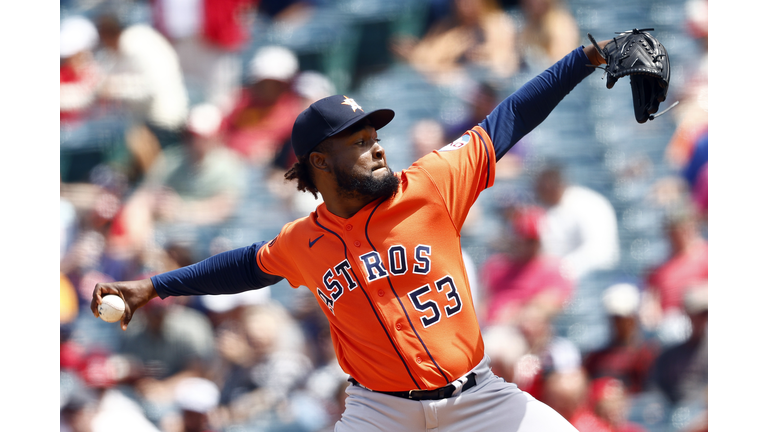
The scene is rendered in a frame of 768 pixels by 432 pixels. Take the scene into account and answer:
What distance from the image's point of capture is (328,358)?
4.57 meters

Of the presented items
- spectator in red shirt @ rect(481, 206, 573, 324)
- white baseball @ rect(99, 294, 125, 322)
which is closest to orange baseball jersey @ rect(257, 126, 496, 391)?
white baseball @ rect(99, 294, 125, 322)

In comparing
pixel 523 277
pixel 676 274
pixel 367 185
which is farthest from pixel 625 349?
pixel 367 185

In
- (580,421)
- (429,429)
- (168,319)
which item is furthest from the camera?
(168,319)

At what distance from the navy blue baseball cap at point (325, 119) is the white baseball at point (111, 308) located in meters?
0.95

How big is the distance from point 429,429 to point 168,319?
9.99ft

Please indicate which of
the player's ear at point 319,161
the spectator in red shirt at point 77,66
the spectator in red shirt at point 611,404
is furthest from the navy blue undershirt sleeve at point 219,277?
the spectator in red shirt at point 77,66

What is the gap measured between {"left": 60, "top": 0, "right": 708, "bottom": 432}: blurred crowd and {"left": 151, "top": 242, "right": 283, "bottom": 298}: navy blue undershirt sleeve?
194 cm

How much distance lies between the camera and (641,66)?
88.8 inches

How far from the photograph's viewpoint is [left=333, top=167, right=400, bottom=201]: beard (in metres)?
2.33

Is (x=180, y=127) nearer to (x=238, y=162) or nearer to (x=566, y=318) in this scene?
(x=238, y=162)

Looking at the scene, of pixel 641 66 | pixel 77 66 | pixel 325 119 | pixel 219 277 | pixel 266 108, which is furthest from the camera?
pixel 77 66

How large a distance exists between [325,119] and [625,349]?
295cm

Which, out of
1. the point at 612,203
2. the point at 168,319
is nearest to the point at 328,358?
the point at 168,319

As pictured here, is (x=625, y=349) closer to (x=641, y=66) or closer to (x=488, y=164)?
(x=488, y=164)
